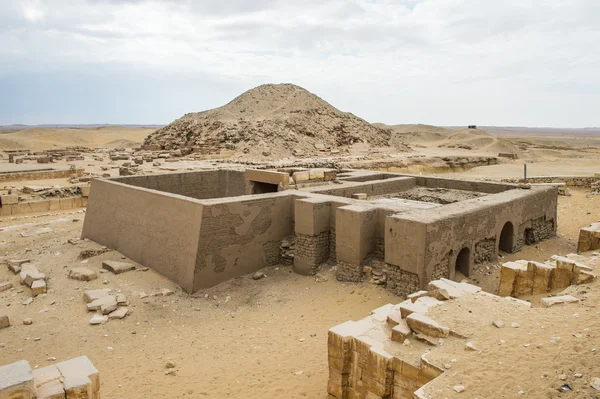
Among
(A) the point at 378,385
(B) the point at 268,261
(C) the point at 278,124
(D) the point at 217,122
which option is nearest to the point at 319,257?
(B) the point at 268,261

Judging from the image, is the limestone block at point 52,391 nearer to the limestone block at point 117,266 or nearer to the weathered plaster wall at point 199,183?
the limestone block at point 117,266

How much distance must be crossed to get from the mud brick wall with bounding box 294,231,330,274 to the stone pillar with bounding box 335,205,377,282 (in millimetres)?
526

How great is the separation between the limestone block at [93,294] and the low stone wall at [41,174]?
14.6 metres

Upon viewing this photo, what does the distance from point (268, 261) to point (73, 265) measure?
14.2 feet

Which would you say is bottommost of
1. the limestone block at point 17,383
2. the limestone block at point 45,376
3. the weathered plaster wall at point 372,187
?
the limestone block at point 45,376

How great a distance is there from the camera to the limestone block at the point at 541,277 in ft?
21.4

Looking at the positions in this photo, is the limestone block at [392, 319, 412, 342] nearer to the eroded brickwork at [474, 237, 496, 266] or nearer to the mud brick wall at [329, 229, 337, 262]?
the mud brick wall at [329, 229, 337, 262]

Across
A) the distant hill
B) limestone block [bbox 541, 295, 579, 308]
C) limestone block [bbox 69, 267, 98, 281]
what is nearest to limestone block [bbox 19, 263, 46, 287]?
limestone block [bbox 69, 267, 98, 281]

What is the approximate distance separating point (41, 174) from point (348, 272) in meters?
18.1

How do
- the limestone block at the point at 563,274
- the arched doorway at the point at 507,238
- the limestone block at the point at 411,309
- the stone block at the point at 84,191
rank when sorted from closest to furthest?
the limestone block at the point at 411,309, the limestone block at the point at 563,274, the arched doorway at the point at 507,238, the stone block at the point at 84,191

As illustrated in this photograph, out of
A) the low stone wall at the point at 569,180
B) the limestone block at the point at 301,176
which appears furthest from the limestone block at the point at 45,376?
the low stone wall at the point at 569,180

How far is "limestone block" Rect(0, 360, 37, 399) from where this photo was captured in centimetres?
306

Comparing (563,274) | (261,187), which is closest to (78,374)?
(563,274)

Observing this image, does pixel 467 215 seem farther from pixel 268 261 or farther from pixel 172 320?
pixel 172 320
